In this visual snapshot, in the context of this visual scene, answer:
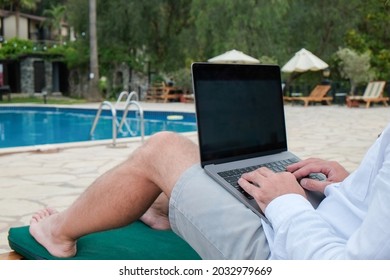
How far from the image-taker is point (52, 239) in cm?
204

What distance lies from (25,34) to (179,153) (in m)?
34.4

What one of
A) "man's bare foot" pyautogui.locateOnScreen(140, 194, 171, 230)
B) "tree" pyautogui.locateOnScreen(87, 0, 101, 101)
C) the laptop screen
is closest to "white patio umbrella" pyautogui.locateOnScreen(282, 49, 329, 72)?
"tree" pyautogui.locateOnScreen(87, 0, 101, 101)

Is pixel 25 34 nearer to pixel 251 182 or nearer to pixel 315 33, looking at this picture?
pixel 315 33

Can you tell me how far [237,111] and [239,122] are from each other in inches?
1.5

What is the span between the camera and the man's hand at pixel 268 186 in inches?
58.6

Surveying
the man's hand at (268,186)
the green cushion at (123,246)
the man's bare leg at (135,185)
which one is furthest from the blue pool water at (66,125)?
the man's hand at (268,186)

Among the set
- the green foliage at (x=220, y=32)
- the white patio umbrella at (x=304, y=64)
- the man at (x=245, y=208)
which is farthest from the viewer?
the green foliage at (x=220, y=32)

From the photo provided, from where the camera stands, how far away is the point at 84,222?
1843mm

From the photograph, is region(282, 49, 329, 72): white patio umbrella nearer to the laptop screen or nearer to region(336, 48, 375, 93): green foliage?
region(336, 48, 375, 93): green foliage

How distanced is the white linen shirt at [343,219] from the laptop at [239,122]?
114mm

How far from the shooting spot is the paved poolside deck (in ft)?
12.1

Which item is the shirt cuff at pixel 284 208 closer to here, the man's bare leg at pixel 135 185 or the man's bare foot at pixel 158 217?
the man's bare leg at pixel 135 185

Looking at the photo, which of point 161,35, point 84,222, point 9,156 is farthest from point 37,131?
point 161,35

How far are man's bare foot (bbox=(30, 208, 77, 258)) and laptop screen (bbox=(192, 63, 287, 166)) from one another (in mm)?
672
